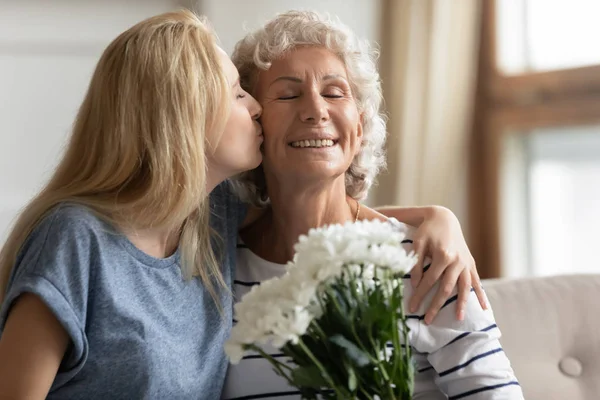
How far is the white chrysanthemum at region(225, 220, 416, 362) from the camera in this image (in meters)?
1.03

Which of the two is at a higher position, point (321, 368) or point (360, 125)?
point (360, 125)

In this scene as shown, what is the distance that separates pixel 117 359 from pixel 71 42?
2172 millimetres

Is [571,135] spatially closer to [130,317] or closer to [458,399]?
[458,399]

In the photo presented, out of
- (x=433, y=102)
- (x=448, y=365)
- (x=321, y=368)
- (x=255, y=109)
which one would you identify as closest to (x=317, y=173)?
(x=255, y=109)

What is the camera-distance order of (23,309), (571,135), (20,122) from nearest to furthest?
(23,309) < (571,135) < (20,122)

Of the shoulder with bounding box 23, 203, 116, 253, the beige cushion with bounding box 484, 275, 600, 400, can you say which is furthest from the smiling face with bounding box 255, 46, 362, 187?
the beige cushion with bounding box 484, 275, 600, 400

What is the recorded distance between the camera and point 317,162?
167 cm

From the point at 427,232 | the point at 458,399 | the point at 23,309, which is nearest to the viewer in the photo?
the point at 23,309

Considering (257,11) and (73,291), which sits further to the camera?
(257,11)

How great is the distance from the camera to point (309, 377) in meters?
1.09

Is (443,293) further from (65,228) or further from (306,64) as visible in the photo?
(65,228)

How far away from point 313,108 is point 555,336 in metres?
0.78

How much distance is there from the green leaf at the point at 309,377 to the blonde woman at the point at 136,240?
0.44 metres

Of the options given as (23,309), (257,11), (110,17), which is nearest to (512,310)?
(23,309)
